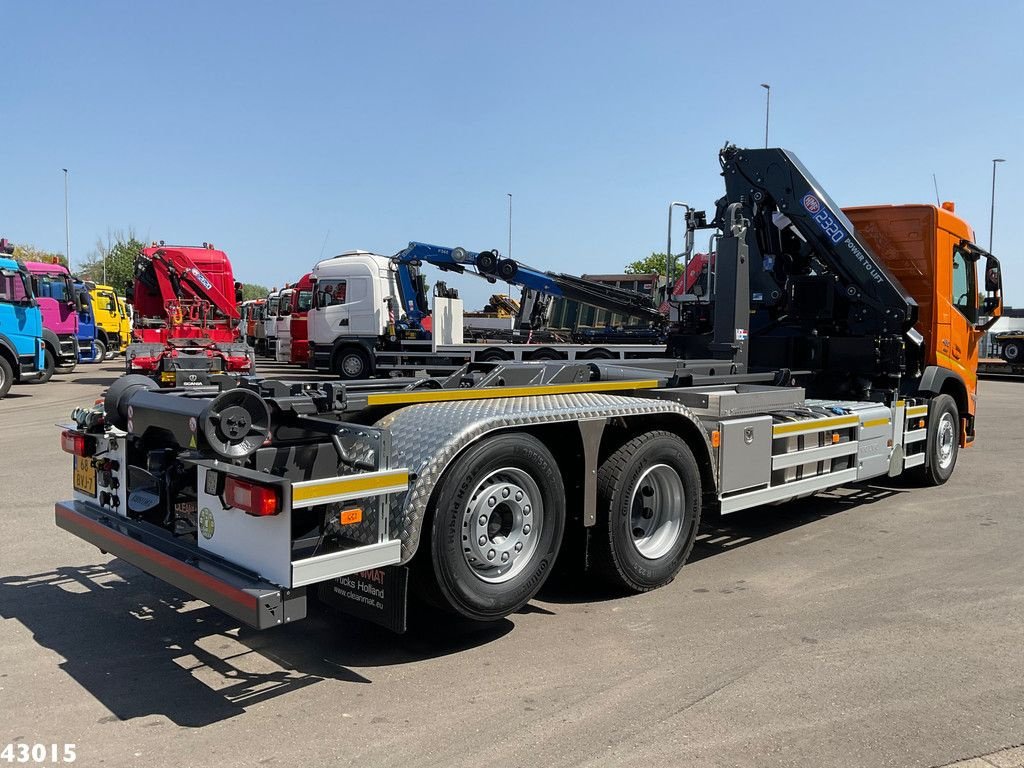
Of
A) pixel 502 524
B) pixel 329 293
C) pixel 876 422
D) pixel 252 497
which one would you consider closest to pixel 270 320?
pixel 329 293

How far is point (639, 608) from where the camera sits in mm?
5094

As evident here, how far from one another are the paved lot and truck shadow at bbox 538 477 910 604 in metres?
0.06

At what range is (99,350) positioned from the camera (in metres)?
29.2

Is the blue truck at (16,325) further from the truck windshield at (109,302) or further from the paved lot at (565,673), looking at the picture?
the truck windshield at (109,302)

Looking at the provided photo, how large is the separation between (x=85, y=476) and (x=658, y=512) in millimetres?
3563

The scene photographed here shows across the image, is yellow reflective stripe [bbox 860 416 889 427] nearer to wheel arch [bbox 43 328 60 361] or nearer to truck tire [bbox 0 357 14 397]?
truck tire [bbox 0 357 14 397]

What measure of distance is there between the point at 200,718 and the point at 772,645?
2.89 metres

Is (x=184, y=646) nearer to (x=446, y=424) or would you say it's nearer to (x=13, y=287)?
(x=446, y=424)

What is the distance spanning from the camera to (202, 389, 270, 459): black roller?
3768 mm

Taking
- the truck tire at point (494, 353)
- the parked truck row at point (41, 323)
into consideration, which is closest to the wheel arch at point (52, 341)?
the parked truck row at point (41, 323)

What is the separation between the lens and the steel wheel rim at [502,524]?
4.27 m

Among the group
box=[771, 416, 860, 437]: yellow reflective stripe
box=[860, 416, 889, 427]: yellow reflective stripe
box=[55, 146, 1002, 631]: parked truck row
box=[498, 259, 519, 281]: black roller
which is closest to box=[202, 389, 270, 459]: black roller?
box=[55, 146, 1002, 631]: parked truck row

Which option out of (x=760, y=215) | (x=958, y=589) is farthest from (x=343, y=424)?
(x=760, y=215)

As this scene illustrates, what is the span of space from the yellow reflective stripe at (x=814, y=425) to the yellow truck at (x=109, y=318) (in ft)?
95.3
